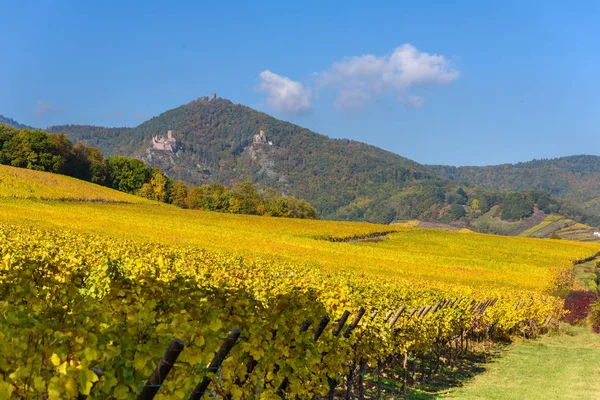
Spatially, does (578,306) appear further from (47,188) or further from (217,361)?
(47,188)

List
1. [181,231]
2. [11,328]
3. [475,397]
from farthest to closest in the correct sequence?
[181,231] < [475,397] < [11,328]

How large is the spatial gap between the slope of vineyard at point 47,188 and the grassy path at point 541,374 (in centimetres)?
5823

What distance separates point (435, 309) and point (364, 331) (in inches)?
262

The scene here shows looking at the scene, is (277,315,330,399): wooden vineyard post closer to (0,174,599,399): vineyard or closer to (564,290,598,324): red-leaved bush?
(0,174,599,399): vineyard

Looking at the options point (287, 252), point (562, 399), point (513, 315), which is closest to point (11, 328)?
point (562, 399)

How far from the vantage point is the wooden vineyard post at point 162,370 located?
378cm

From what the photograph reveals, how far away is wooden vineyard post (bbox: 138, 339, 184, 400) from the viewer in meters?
3.78

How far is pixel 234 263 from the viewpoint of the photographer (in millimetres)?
20594

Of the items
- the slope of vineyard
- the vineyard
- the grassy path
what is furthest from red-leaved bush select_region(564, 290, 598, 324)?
the slope of vineyard

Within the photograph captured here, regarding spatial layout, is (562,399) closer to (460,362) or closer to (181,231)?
(460,362)

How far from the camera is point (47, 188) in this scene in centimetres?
7350

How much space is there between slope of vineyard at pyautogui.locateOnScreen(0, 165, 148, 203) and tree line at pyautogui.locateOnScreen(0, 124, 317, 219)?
17.0 m

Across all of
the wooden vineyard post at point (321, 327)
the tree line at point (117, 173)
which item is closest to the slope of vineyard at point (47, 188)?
the tree line at point (117, 173)

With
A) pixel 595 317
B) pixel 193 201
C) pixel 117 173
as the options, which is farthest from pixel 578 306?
pixel 117 173
